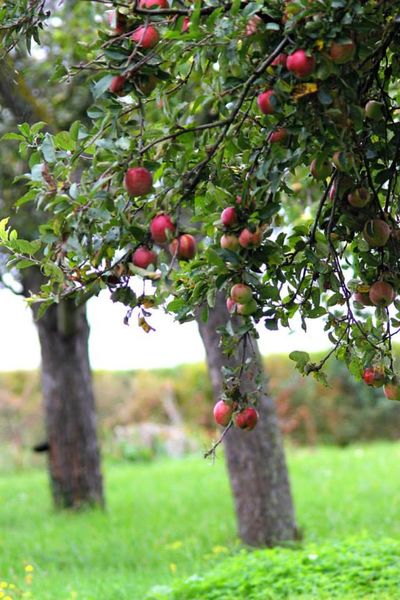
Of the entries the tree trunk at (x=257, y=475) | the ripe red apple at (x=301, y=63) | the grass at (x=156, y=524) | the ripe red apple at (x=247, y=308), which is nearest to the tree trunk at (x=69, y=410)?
the grass at (x=156, y=524)

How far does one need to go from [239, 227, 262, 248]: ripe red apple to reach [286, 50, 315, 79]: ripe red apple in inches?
Answer: 17.0

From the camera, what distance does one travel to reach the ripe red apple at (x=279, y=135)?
7.32 ft

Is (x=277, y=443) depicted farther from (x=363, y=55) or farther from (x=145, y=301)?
(x=363, y=55)

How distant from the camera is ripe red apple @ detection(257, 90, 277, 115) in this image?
82.1 inches

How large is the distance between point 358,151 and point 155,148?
594 mm

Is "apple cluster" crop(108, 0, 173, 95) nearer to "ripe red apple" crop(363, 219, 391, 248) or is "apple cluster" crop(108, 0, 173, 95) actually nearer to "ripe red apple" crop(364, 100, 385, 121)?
"ripe red apple" crop(364, 100, 385, 121)

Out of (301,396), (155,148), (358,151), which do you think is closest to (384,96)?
(358,151)

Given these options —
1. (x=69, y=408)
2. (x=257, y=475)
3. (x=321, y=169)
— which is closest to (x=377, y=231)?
(x=321, y=169)

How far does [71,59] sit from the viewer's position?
7895mm

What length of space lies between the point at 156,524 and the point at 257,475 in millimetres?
1856

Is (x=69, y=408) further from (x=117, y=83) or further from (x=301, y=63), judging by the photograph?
(x=301, y=63)

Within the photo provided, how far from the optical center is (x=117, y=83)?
213 cm

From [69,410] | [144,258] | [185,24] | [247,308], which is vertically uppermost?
[185,24]

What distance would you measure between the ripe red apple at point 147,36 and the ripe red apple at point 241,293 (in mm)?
679
